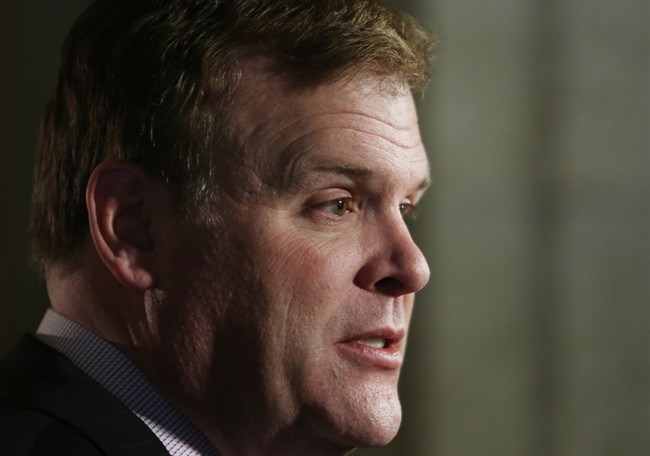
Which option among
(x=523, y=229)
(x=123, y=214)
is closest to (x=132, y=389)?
(x=123, y=214)

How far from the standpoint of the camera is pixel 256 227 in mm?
1614

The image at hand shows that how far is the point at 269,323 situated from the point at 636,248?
190 centimetres

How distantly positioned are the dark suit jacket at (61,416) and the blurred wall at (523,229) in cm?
148

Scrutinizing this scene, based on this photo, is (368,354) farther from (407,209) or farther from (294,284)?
(407,209)

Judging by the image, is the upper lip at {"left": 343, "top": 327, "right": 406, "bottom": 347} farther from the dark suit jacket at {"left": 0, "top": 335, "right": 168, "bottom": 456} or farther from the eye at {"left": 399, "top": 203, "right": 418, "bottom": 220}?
the dark suit jacket at {"left": 0, "top": 335, "right": 168, "bottom": 456}

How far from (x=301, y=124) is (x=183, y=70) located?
0.22 m

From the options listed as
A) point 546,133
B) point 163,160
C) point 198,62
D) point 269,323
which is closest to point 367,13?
point 198,62

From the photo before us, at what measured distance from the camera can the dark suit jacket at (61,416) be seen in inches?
56.0

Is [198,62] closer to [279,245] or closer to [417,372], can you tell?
[279,245]

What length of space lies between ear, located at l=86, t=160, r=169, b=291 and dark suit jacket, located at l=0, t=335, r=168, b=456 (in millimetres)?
204

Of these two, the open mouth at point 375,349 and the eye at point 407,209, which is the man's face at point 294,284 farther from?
the eye at point 407,209

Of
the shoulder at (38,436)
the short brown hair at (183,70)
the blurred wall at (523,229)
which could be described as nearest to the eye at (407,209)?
the short brown hair at (183,70)

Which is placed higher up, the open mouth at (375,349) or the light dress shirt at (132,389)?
the open mouth at (375,349)

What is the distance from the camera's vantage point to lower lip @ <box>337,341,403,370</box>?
5.26 feet
